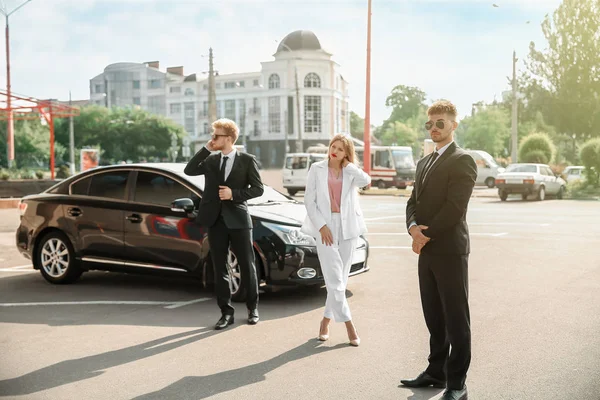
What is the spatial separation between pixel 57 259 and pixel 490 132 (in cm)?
5216

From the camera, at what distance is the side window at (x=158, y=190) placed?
783cm

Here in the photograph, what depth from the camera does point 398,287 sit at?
27.4ft

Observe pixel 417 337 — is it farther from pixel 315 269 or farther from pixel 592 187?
pixel 592 187

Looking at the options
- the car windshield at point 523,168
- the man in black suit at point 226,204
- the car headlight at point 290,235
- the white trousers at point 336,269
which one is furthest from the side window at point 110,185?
the car windshield at point 523,168

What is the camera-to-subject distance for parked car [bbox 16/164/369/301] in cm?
731

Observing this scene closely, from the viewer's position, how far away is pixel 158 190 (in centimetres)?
795

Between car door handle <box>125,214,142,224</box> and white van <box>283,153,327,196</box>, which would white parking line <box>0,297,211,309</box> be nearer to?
car door handle <box>125,214,142,224</box>

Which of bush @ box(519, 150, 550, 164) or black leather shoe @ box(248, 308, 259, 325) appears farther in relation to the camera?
bush @ box(519, 150, 550, 164)

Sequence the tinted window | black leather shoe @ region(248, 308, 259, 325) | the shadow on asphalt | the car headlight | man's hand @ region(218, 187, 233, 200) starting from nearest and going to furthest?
man's hand @ region(218, 187, 233, 200), black leather shoe @ region(248, 308, 259, 325), the shadow on asphalt, the car headlight, the tinted window

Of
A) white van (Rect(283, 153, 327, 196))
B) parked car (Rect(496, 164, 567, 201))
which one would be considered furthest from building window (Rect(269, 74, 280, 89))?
parked car (Rect(496, 164, 567, 201))

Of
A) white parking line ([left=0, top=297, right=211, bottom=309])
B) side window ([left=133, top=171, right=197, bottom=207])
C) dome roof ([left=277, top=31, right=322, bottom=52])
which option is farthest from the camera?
dome roof ([left=277, top=31, right=322, bottom=52])

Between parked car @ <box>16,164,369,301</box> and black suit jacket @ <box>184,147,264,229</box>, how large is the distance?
41.3 inches

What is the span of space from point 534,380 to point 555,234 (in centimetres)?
1016

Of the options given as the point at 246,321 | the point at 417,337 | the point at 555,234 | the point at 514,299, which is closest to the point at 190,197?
the point at 246,321
